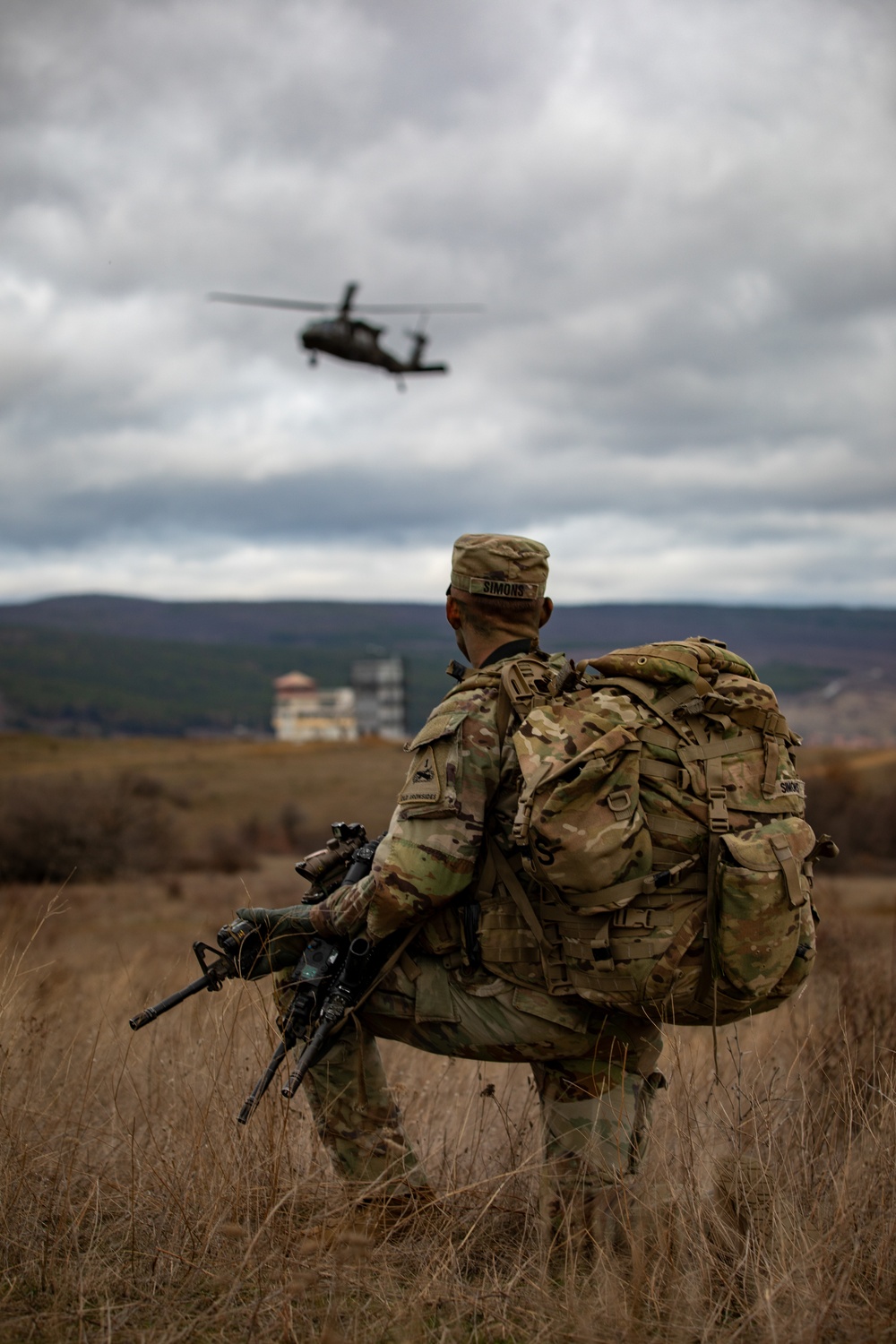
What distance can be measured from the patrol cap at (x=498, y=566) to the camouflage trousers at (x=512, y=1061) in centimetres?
124

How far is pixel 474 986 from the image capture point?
3486 millimetres

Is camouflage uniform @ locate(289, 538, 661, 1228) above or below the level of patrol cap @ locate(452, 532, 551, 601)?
below

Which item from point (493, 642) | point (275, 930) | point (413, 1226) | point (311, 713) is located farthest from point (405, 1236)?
point (311, 713)

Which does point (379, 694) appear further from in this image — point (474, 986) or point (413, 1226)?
point (413, 1226)

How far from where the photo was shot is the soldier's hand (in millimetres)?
3625

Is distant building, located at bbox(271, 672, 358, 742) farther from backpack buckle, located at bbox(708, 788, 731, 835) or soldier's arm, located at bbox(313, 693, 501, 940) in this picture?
backpack buckle, located at bbox(708, 788, 731, 835)

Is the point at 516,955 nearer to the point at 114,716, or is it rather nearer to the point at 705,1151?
the point at 705,1151

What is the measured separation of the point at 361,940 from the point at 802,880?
53.1 inches

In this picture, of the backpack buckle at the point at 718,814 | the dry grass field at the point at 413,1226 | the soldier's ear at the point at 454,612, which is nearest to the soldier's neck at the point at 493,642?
the soldier's ear at the point at 454,612

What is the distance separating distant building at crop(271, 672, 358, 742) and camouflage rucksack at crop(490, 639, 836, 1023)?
92.6 meters

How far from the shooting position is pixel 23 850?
20.2 metres

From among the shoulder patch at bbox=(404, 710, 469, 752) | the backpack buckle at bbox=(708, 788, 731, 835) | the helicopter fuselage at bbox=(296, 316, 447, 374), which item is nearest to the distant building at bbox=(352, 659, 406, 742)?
the helicopter fuselage at bbox=(296, 316, 447, 374)

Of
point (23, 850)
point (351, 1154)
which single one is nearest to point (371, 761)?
point (23, 850)

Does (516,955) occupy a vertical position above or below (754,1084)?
above
